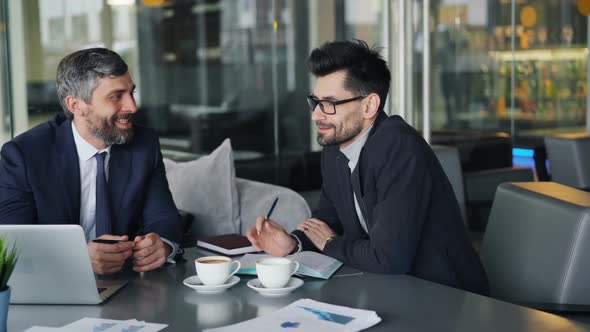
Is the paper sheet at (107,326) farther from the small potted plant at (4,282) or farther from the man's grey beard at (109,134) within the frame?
the man's grey beard at (109,134)

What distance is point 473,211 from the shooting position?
14.8ft

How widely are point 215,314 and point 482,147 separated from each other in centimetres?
557

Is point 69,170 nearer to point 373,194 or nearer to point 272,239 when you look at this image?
point 272,239

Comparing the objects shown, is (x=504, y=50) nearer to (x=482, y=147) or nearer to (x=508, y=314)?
(x=482, y=147)

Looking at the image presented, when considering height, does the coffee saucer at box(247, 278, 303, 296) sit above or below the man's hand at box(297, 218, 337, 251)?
below

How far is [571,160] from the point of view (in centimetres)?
488

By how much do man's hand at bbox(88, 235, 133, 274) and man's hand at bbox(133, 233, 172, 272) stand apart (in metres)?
0.03

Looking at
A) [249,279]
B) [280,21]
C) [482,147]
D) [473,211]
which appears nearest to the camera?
[249,279]

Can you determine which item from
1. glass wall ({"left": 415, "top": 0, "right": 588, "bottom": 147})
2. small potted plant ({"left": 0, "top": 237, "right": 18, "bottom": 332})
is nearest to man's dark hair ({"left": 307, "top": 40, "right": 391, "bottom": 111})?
small potted plant ({"left": 0, "top": 237, "right": 18, "bottom": 332})

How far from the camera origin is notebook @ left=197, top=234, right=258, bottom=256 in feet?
8.32

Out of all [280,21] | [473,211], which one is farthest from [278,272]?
[280,21]

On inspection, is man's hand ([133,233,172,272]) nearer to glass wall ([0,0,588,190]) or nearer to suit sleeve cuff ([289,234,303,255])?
suit sleeve cuff ([289,234,303,255])

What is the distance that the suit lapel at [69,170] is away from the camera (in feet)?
8.75

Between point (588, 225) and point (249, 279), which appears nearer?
point (249, 279)
